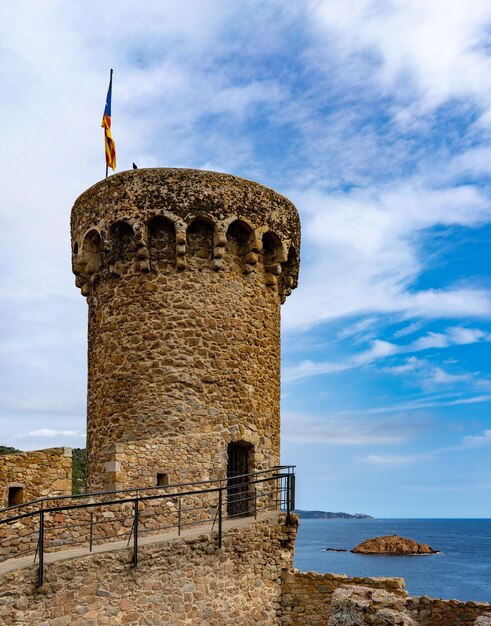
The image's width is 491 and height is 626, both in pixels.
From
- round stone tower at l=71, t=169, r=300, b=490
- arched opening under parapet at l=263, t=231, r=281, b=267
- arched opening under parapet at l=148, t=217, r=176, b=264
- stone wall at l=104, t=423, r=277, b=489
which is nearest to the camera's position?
stone wall at l=104, t=423, r=277, b=489

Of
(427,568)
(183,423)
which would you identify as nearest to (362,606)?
(183,423)

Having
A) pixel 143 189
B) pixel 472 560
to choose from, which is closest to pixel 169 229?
pixel 143 189

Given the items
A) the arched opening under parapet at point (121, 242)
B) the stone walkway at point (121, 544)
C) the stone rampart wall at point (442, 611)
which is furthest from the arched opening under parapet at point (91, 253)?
the stone rampart wall at point (442, 611)

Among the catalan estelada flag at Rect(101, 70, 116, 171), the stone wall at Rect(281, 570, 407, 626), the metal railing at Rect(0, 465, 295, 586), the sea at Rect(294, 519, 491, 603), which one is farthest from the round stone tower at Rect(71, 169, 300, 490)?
the sea at Rect(294, 519, 491, 603)

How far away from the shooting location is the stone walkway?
10586mm

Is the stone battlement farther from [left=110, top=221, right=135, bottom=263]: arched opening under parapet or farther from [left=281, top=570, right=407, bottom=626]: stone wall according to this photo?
[left=281, top=570, right=407, bottom=626]: stone wall

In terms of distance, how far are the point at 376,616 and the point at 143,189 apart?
9.99 metres

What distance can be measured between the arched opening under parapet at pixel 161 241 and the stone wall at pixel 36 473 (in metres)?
4.44

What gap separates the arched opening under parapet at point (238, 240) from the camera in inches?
637

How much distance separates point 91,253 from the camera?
16.7 m

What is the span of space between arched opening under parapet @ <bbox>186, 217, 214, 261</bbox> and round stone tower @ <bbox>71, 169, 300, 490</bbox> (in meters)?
0.02

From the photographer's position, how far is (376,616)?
9.21 metres

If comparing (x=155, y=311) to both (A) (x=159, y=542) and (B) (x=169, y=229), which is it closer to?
(B) (x=169, y=229)

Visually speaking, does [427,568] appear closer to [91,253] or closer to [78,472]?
[78,472]
